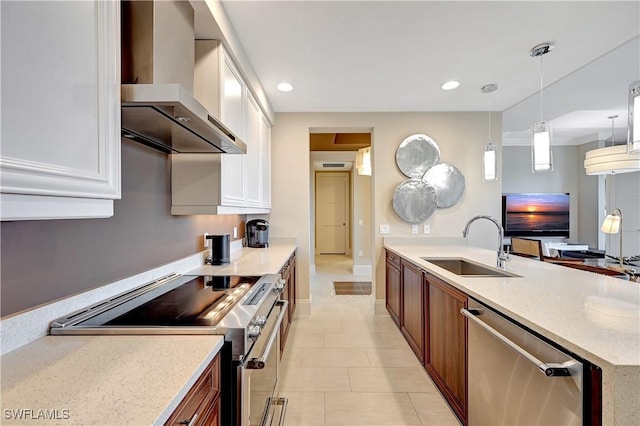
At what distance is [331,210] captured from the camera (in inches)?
341

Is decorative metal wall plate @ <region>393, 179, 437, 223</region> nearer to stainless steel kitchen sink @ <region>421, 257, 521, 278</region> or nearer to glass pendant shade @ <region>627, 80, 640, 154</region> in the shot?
stainless steel kitchen sink @ <region>421, 257, 521, 278</region>

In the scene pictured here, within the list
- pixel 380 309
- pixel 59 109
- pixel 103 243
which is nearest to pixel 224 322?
pixel 103 243

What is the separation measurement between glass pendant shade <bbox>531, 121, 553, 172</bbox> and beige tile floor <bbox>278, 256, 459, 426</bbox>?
1928 millimetres

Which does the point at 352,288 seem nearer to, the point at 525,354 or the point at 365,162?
the point at 365,162

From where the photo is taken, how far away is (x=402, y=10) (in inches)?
75.5

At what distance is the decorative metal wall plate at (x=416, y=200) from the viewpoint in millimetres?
3773

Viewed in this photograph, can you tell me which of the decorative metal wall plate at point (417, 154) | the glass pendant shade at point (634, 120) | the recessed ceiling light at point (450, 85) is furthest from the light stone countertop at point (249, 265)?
the recessed ceiling light at point (450, 85)

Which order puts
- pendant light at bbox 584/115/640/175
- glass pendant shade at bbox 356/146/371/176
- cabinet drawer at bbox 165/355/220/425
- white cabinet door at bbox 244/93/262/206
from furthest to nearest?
glass pendant shade at bbox 356/146/371/176 < pendant light at bbox 584/115/640/175 < white cabinet door at bbox 244/93/262/206 < cabinet drawer at bbox 165/355/220/425

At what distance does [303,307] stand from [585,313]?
3000 mm

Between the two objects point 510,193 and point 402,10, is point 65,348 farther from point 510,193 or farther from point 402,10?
point 510,193

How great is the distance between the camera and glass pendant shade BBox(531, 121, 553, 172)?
2.35 metres

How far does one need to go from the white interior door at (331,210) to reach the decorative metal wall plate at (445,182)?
190 inches

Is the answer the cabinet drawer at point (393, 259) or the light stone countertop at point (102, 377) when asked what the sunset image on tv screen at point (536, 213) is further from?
the light stone countertop at point (102, 377)

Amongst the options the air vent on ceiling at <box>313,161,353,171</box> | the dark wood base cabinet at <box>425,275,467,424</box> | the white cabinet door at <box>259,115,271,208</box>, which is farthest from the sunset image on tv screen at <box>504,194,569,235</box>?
the white cabinet door at <box>259,115,271,208</box>
